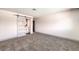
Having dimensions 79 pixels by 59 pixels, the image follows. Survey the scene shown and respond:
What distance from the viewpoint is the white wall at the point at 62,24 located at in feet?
5.49

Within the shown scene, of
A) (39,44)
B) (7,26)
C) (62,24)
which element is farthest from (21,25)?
(62,24)

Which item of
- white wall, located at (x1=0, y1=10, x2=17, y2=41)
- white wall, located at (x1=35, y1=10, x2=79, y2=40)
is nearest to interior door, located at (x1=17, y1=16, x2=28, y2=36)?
white wall, located at (x1=0, y1=10, x2=17, y2=41)

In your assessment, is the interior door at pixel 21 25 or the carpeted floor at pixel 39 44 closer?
the carpeted floor at pixel 39 44

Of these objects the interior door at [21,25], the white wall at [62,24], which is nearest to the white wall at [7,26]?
the interior door at [21,25]

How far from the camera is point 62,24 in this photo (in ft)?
5.81

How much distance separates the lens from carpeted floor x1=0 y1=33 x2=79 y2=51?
1680 mm

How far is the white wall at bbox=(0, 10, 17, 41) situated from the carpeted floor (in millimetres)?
170

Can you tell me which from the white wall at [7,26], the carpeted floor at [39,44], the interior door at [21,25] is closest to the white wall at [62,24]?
the carpeted floor at [39,44]

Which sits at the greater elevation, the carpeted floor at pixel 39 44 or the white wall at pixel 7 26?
the white wall at pixel 7 26

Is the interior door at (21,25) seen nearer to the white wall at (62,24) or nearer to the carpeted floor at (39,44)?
the carpeted floor at (39,44)

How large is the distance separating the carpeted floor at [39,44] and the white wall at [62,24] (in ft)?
0.50
